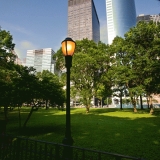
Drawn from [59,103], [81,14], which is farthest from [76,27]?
[59,103]

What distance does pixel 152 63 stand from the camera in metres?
24.8

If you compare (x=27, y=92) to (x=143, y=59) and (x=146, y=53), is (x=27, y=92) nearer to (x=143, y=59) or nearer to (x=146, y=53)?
(x=143, y=59)

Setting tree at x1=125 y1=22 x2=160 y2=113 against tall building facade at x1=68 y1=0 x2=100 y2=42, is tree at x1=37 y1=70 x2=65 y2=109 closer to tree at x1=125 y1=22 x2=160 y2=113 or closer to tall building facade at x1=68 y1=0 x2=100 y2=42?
tree at x1=125 y1=22 x2=160 y2=113

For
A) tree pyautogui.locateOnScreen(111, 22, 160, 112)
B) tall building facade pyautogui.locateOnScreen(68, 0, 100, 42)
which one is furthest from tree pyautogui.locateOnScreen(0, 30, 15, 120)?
tall building facade pyautogui.locateOnScreen(68, 0, 100, 42)

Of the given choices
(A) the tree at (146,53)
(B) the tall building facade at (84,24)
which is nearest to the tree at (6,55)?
(A) the tree at (146,53)

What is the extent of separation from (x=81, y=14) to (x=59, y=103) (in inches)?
7912

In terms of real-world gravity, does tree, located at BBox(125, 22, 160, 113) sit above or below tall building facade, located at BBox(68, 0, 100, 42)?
below

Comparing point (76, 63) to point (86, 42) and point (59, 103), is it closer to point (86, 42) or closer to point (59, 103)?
point (86, 42)

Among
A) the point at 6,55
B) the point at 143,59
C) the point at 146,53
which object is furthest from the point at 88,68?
the point at 6,55

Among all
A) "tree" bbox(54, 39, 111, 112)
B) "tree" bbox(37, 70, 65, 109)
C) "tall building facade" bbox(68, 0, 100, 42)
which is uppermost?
"tall building facade" bbox(68, 0, 100, 42)

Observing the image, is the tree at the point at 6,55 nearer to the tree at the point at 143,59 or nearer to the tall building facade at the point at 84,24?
the tree at the point at 143,59

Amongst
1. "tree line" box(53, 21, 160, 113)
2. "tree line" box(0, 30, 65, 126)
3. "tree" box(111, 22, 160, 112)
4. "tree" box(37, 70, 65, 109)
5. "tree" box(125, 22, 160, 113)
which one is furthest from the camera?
"tree line" box(53, 21, 160, 113)

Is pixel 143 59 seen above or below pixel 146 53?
below

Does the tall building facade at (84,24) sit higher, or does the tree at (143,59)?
the tall building facade at (84,24)
